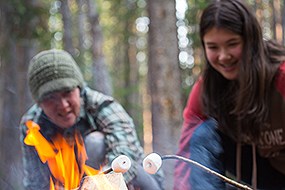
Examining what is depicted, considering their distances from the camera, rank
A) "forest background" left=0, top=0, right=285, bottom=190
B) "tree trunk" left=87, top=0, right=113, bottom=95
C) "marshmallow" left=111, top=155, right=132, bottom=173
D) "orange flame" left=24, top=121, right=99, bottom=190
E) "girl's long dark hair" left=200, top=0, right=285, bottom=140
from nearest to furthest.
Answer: "marshmallow" left=111, top=155, right=132, bottom=173 → "orange flame" left=24, top=121, right=99, bottom=190 → "girl's long dark hair" left=200, top=0, right=285, bottom=140 → "forest background" left=0, top=0, right=285, bottom=190 → "tree trunk" left=87, top=0, right=113, bottom=95

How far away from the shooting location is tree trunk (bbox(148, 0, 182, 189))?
15.5 ft

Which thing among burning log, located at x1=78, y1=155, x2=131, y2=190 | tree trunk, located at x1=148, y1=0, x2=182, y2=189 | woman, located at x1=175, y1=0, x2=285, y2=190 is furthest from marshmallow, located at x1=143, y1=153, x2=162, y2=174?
tree trunk, located at x1=148, y1=0, x2=182, y2=189

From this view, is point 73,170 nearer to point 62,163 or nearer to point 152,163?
point 62,163

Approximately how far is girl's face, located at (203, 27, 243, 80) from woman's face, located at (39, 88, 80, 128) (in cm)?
72

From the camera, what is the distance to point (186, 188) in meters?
1.99

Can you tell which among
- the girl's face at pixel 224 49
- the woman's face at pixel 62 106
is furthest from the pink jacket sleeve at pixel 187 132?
the woman's face at pixel 62 106

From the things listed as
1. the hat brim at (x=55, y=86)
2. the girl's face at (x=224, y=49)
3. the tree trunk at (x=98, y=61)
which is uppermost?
the girl's face at (x=224, y=49)

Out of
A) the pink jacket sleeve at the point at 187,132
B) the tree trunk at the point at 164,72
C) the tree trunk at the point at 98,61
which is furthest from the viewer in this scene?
the tree trunk at the point at 98,61

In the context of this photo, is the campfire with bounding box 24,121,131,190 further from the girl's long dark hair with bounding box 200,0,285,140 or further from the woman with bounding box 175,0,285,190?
the girl's long dark hair with bounding box 200,0,285,140

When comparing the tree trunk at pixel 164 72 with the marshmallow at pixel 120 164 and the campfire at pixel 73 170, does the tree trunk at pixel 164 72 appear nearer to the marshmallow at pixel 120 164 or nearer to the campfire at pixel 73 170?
the campfire at pixel 73 170

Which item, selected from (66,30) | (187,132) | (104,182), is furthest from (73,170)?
(66,30)

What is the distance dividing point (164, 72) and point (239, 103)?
2521mm

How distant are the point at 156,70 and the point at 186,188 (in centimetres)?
Result: 298

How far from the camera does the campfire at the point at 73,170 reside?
4.51 ft
